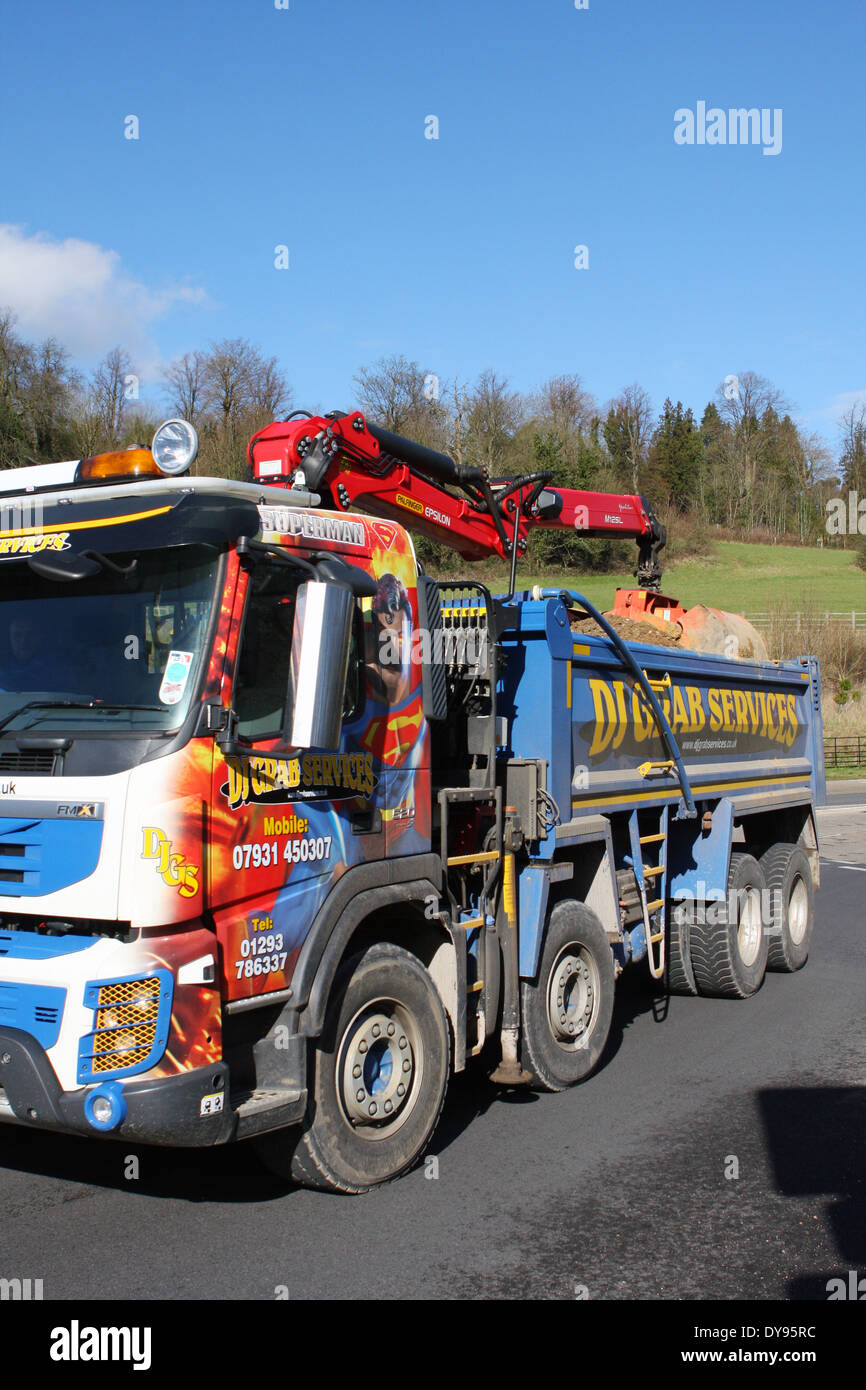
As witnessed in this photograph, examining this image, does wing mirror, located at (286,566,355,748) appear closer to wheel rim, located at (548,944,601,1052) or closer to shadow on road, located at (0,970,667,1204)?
shadow on road, located at (0,970,667,1204)

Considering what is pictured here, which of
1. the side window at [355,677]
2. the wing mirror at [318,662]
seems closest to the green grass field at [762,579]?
the side window at [355,677]

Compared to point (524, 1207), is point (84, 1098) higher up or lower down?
higher up

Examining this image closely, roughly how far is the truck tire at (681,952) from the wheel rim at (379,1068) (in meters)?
Answer: 3.80

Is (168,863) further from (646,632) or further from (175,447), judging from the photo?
(646,632)

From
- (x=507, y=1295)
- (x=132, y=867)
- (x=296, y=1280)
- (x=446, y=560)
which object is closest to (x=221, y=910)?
(x=132, y=867)

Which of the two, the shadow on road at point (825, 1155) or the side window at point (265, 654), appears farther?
the shadow on road at point (825, 1155)

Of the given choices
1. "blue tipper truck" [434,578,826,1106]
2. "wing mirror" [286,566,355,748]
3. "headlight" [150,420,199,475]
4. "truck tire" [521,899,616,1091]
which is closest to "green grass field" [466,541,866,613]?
"blue tipper truck" [434,578,826,1106]

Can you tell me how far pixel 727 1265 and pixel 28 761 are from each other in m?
3.08

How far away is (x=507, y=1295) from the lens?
12.5ft

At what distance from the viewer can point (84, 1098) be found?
11.9ft

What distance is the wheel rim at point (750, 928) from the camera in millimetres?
8555

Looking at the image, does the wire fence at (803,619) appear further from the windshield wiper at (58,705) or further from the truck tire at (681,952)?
the windshield wiper at (58,705)

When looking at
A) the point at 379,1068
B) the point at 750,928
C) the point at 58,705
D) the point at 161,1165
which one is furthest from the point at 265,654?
the point at 750,928

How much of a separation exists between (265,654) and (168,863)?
86cm
